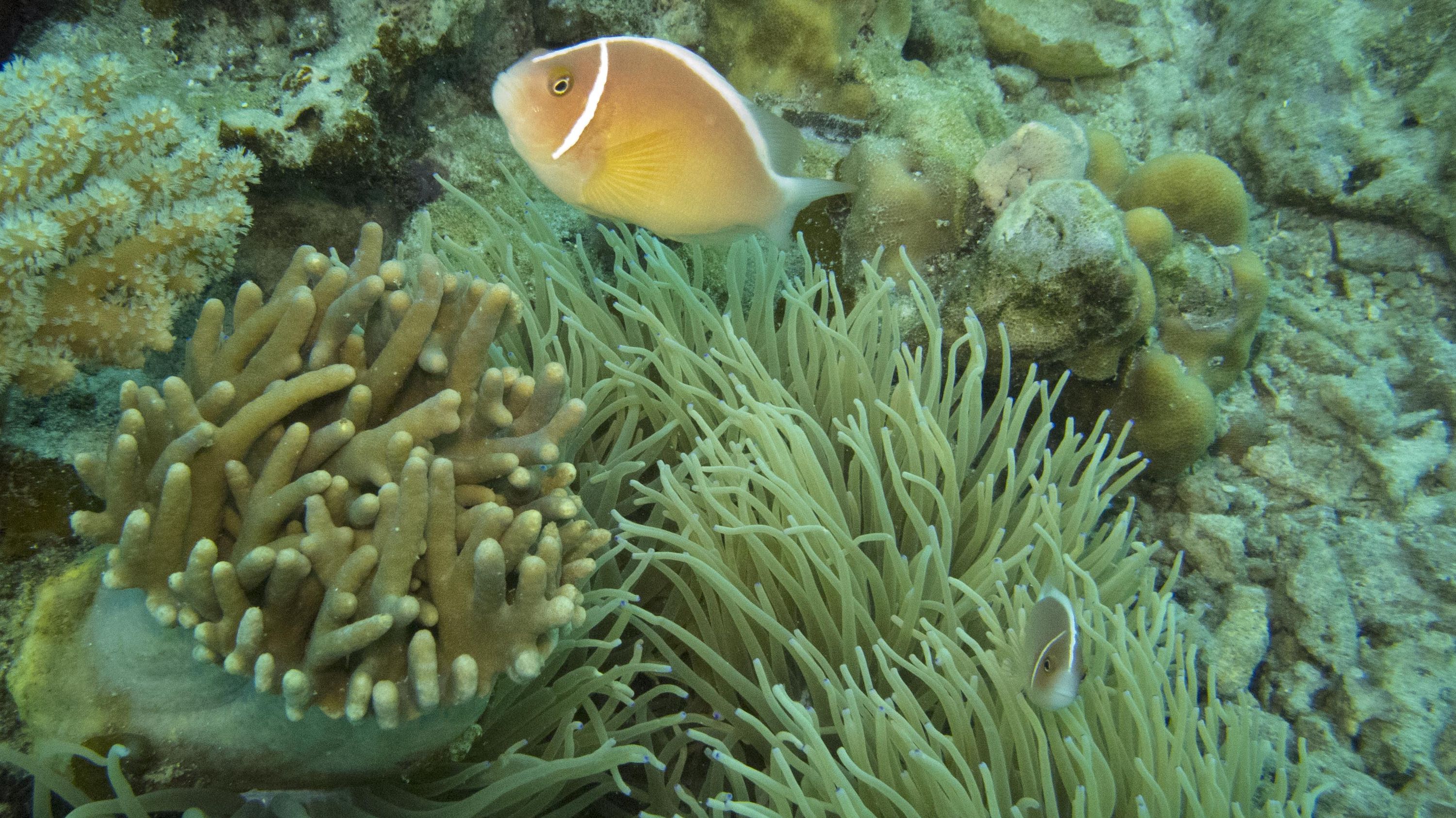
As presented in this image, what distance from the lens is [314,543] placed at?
1.41 metres

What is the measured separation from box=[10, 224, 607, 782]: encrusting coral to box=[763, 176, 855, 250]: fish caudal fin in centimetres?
85

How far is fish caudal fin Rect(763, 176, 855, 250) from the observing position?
2137 mm

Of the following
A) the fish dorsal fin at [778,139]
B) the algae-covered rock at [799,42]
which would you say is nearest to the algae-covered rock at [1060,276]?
the fish dorsal fin at [778,139]

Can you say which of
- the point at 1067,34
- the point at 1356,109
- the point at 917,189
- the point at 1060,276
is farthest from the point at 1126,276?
the point at 1356,109

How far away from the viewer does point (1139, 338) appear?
115 inches

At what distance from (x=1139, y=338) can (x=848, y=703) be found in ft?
6.49

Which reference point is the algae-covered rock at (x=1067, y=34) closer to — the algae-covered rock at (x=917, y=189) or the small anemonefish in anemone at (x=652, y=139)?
the algae-covered rock at (x=917, y=189)

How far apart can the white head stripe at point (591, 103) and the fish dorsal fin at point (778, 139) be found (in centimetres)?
39

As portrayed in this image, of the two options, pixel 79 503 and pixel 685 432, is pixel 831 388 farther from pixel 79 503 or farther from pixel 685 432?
pixel 79 503

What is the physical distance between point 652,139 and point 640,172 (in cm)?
9

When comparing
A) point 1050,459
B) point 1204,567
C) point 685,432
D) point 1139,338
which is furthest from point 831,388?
point 1204,567

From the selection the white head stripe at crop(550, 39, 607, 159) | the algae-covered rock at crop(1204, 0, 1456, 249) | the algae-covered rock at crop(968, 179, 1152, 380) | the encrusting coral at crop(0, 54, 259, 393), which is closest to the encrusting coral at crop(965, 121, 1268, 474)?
the algae-covered rock at crop(968, 179, 1152, 380)

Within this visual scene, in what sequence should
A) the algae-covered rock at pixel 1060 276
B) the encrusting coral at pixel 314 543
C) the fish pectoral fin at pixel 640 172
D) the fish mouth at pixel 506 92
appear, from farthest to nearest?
the algae-covered rock at pixel 1060 276 < the fish pectoral fin at pixel 640 172 < the fish mouth at pixel 506 92 < the encrusting coral at pixel 314 543

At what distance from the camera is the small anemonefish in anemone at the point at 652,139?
6.36 ft
